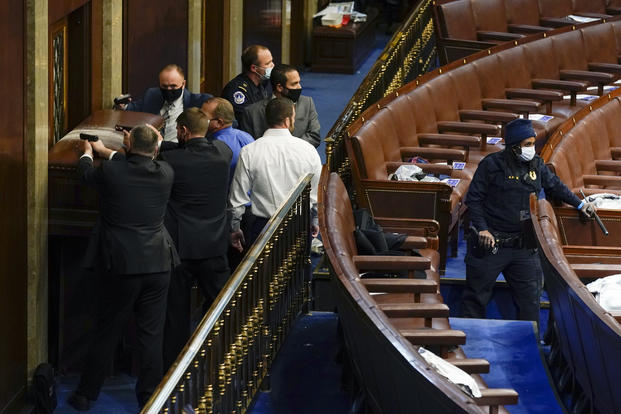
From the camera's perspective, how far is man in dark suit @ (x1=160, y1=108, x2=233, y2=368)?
6051 millimetres

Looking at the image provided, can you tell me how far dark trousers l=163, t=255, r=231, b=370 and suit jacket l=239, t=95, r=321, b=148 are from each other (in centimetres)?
105

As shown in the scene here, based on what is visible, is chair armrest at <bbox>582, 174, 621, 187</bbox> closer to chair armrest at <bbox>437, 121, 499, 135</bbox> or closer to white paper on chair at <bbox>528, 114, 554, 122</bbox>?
chair armrest at <bbox>437, 121, 499, 135</bbox>

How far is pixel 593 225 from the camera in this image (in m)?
6.98

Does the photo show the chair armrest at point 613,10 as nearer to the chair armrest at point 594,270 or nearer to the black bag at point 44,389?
the chair armrest at point 594,270

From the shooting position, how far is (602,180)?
8.05m

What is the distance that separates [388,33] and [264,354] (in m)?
11.1

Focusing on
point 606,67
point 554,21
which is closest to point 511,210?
point 606,67

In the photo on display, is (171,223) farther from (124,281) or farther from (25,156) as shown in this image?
(25,156)

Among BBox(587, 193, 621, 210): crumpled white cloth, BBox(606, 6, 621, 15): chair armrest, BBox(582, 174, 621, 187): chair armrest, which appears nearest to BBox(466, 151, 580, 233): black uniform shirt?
BBox(587, 193, 621, 210): crumpled white cloth

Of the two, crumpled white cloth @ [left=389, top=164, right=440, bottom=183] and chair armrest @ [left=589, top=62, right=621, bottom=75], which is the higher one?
chair armrest @ [left=589, top=62, right=621, bottom=75]

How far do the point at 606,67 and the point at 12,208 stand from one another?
6020 mm

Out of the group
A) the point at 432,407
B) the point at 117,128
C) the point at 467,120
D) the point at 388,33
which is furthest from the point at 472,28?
the point at 432,407

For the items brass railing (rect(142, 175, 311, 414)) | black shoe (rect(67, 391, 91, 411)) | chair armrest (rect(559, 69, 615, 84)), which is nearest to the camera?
brass railing (rect(142, 175, 311, 414))

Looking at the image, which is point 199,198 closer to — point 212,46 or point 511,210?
point 511,210
